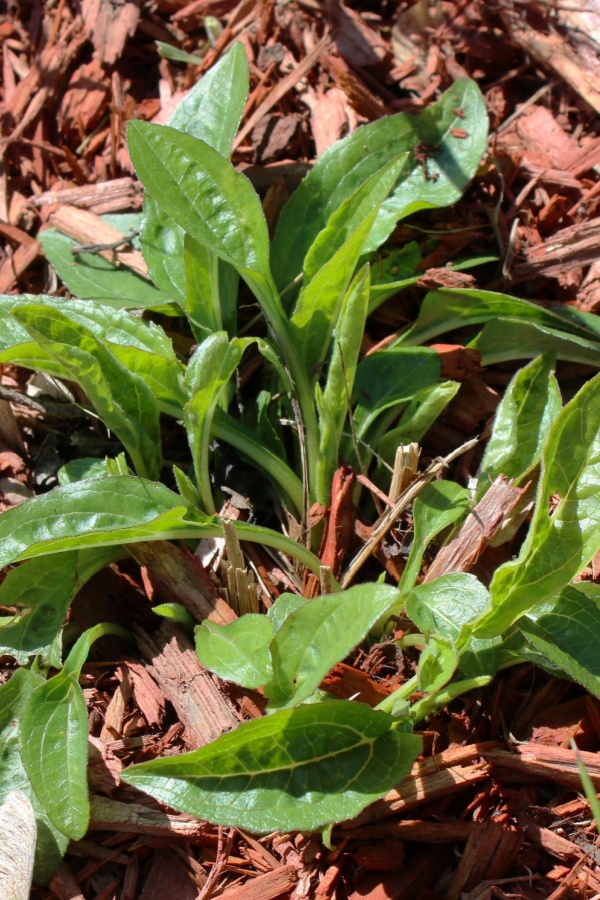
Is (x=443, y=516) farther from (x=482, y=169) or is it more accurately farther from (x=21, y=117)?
(x=21, y=117)

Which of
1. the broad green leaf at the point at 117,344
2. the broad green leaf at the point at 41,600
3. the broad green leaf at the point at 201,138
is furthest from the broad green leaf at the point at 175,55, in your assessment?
the broad green leaf at the point at 41,600

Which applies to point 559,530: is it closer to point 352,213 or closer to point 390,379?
point 390,379

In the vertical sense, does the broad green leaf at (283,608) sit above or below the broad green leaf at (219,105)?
below

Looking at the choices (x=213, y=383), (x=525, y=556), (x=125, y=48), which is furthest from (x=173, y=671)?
(x=125, y=48)

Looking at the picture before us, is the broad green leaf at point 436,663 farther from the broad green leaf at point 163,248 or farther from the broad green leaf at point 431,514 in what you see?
the broad green leaf at point 163,248

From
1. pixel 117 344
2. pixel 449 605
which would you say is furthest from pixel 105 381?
pixel 449 605
